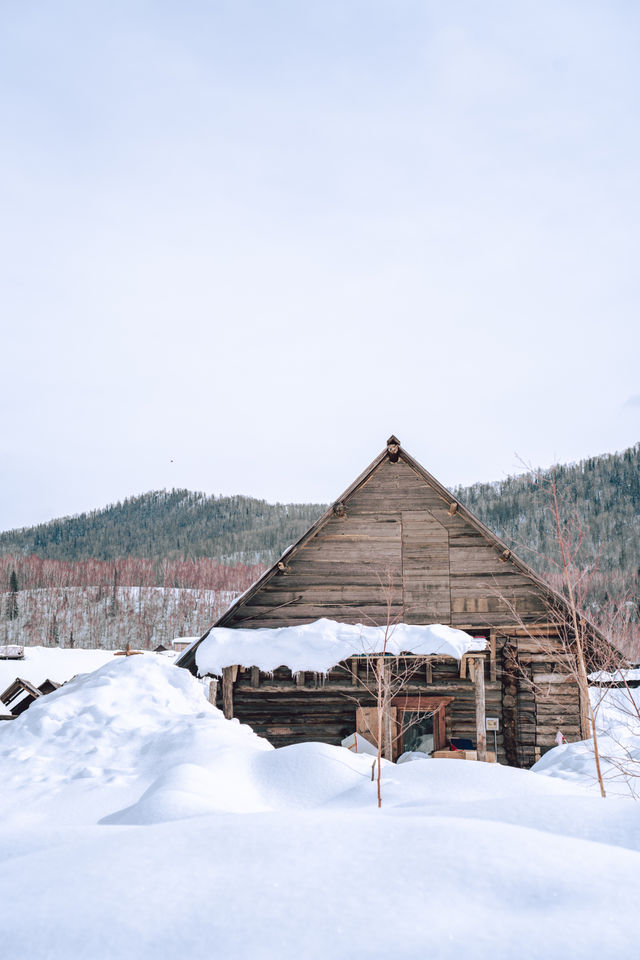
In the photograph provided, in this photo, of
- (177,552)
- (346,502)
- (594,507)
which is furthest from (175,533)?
(346,502)

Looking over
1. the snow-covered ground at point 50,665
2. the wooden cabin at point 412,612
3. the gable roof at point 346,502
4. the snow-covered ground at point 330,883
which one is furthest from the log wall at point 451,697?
the snow-covered ground at point 50,665

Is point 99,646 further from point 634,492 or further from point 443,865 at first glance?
point 443,865

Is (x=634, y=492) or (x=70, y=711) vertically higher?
(x=634, y=492)

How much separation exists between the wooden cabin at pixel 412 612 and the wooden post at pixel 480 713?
0.69 metres

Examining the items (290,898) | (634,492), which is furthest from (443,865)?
(634,492)

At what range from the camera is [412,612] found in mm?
15727

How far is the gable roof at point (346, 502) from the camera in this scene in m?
15.5

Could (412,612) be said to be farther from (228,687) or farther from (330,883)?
(330,883)

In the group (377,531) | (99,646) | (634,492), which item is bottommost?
(99,646)

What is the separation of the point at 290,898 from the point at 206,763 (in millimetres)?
5711

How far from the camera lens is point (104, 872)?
12.6 feet

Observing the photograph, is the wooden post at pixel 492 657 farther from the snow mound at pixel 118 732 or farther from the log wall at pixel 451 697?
Result: the snow mound at pixel 118 732

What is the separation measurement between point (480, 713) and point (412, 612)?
2.61 m

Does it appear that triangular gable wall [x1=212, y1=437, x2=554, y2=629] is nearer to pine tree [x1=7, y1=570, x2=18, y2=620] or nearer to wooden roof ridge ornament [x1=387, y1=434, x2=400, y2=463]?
wooden roof ridge ornament [x1=387, y1=434, x2=400, y2=463]
